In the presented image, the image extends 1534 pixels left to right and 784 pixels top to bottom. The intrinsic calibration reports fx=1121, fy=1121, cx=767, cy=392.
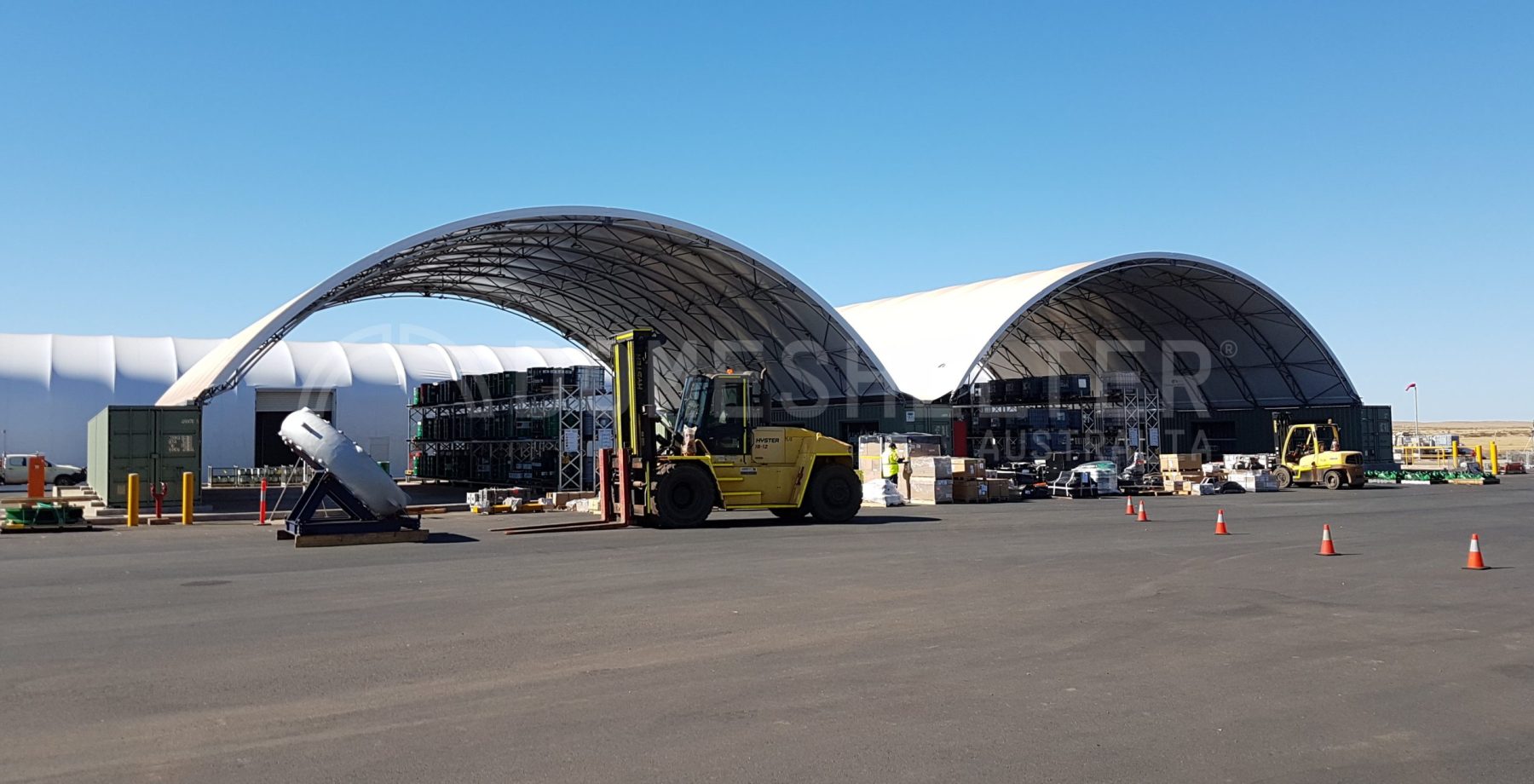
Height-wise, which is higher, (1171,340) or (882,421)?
(1171,340)

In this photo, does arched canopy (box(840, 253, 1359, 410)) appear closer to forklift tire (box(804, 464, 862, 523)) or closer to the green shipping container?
forklift tire (box(804, 464, 862, 523))

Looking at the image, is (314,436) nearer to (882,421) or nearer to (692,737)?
(692,737)

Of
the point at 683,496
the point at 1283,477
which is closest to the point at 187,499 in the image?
the point at 683,496

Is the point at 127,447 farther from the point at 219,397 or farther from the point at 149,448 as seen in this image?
the point at 219,397

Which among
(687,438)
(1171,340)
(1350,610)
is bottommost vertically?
(1350,610)

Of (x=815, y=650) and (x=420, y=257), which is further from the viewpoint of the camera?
(x=420, y=257)

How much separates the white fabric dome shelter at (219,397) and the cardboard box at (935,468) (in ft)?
92.2

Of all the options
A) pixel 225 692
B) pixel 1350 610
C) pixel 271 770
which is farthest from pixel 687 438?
pixel 271 770

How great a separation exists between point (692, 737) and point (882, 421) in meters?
34.1

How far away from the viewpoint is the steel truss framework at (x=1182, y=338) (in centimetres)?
4231

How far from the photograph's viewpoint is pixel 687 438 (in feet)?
68.7

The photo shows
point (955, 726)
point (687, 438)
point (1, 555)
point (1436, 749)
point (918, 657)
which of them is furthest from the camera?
point (687, 438)

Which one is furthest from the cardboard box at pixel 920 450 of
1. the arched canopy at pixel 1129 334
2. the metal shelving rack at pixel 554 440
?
the metal shelving rack at pixel 554 440

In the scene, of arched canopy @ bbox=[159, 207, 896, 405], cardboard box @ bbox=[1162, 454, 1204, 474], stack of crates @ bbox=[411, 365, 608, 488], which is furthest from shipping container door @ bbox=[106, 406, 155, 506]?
cardboard box @ bbox=[1162, 454, 1204, 474]
